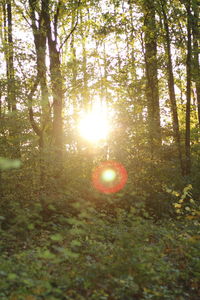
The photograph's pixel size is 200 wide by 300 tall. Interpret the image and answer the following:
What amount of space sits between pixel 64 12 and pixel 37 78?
484cm

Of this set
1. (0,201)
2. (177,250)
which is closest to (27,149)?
(0,201)

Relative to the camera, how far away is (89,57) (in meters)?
14.5

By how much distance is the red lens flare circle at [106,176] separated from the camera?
11.3 metres

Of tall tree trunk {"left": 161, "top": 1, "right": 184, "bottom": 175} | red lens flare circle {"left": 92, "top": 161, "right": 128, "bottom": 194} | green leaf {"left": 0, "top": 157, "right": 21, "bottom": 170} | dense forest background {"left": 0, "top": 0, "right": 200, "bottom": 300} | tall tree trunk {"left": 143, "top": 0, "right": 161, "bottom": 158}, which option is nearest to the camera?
green leaf {"left": 0, "top": 157, "right": 21, "bottom": 170}

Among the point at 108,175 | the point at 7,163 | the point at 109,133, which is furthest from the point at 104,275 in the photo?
the point at 109,133

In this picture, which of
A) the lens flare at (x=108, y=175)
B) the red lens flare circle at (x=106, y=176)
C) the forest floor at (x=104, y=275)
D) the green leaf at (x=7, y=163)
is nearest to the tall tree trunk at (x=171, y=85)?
the red lens flare circle at (x=106, y=176)

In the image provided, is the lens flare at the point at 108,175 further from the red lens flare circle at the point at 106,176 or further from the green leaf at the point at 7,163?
the green leaf at the point at 7,163

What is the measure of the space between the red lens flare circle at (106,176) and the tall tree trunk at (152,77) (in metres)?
1.86

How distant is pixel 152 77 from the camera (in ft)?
52.5

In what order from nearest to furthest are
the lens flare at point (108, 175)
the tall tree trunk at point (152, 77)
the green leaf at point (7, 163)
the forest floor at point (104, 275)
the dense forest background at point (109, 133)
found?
the forest floor at point (104, 275), the green leaf at point (7, 163), the dense forest background at point (109, 133), the lens flare at point (108, 175), the tall tree trunk at point (152, 77)

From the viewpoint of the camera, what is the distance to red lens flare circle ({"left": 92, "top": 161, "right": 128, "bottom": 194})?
37.2ft

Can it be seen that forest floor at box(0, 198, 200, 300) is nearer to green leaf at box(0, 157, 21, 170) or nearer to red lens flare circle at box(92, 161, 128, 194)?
green leaf at box(0, 157, 21, 170)

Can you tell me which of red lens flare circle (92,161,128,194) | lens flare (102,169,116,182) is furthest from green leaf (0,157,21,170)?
lens flare (102,169,116,182)

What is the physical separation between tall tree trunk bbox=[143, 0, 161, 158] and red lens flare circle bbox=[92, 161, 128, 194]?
186 centimetres
